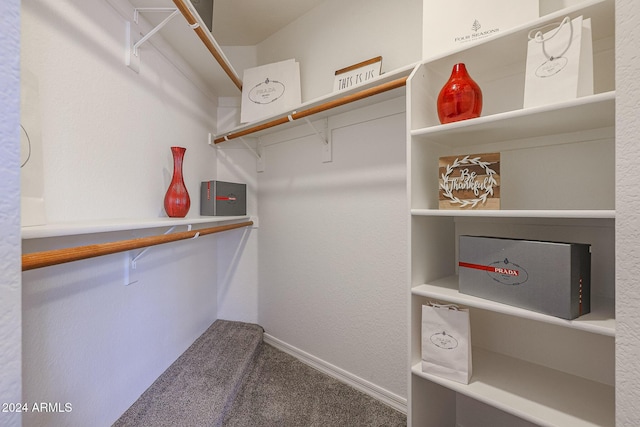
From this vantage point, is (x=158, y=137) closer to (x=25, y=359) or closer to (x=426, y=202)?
(x=25, y=359)

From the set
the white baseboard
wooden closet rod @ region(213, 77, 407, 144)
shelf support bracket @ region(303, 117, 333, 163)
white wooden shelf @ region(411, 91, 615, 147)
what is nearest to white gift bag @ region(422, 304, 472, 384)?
the white baseboard

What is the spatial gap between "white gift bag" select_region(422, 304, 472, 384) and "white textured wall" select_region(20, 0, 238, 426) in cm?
122

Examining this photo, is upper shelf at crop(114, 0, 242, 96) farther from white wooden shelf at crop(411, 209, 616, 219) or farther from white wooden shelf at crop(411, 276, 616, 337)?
white wooden shelf at crop(411, 276, 616, 337)

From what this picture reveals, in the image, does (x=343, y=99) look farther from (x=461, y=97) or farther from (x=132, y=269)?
(x=132, y=269)

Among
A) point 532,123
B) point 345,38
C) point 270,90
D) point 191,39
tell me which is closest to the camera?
point 532,123

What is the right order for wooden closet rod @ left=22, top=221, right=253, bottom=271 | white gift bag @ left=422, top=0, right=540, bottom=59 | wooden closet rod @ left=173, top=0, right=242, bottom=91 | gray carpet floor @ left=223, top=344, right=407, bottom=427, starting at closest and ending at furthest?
wooden closet rod @ left=22, top=221, right=253, bottom=271
white gift bag @ left=422, top=0, right=540, bottom=59
wooden closet rod @ left=173, top=0, right=242, bottom=91
gray carpet floor @ left=223, top=344, right=407, bottom=427

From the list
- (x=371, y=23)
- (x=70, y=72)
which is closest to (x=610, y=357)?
(x=371, y=23)

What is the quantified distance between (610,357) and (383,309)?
0.84 metres

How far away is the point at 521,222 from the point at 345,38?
1348mm

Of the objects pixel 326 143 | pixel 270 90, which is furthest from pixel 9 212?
pixel 270 90

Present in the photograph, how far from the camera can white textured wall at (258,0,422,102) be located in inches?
55.9

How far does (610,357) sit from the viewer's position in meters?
0.94

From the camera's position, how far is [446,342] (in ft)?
3.35

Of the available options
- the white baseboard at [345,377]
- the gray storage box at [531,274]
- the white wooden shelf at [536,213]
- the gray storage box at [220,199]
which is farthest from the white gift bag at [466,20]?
the white baseboard at [345,377]
